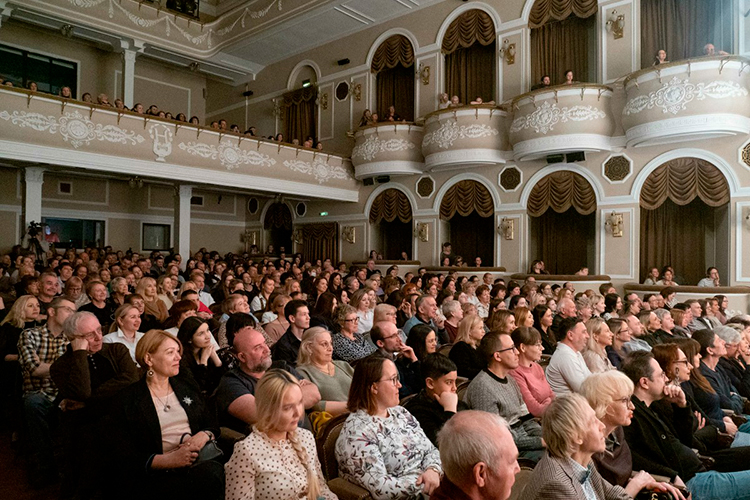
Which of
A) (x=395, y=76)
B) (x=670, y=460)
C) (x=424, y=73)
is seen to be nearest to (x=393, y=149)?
(x=424, y=73)

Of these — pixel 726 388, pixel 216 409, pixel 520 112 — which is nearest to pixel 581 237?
pixel 520 112

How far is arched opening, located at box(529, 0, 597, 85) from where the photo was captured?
34.5ft

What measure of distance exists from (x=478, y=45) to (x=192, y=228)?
940 centimetres

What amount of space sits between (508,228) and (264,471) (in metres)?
9.94

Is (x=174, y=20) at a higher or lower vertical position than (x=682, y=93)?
higher

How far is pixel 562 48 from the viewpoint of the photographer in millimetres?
10820

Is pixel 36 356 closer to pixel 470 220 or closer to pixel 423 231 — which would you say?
pixel 423 231

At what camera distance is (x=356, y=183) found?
1357 cm

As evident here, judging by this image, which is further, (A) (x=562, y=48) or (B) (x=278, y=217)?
(B) (x=278, y=217)

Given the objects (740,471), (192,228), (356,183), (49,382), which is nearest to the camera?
(740,471)

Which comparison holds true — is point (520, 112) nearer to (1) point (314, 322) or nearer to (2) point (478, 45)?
(2) point (478, 45)

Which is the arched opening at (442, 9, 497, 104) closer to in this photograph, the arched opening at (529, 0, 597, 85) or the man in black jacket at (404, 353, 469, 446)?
the arched opening at (529, 0, 597, 85)

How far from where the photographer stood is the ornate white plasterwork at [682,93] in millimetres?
8234

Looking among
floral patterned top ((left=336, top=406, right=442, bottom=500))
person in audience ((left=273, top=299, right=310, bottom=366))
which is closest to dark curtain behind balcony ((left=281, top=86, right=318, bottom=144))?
person in audience ((left=273, top=299, right=310, bottom=366))
